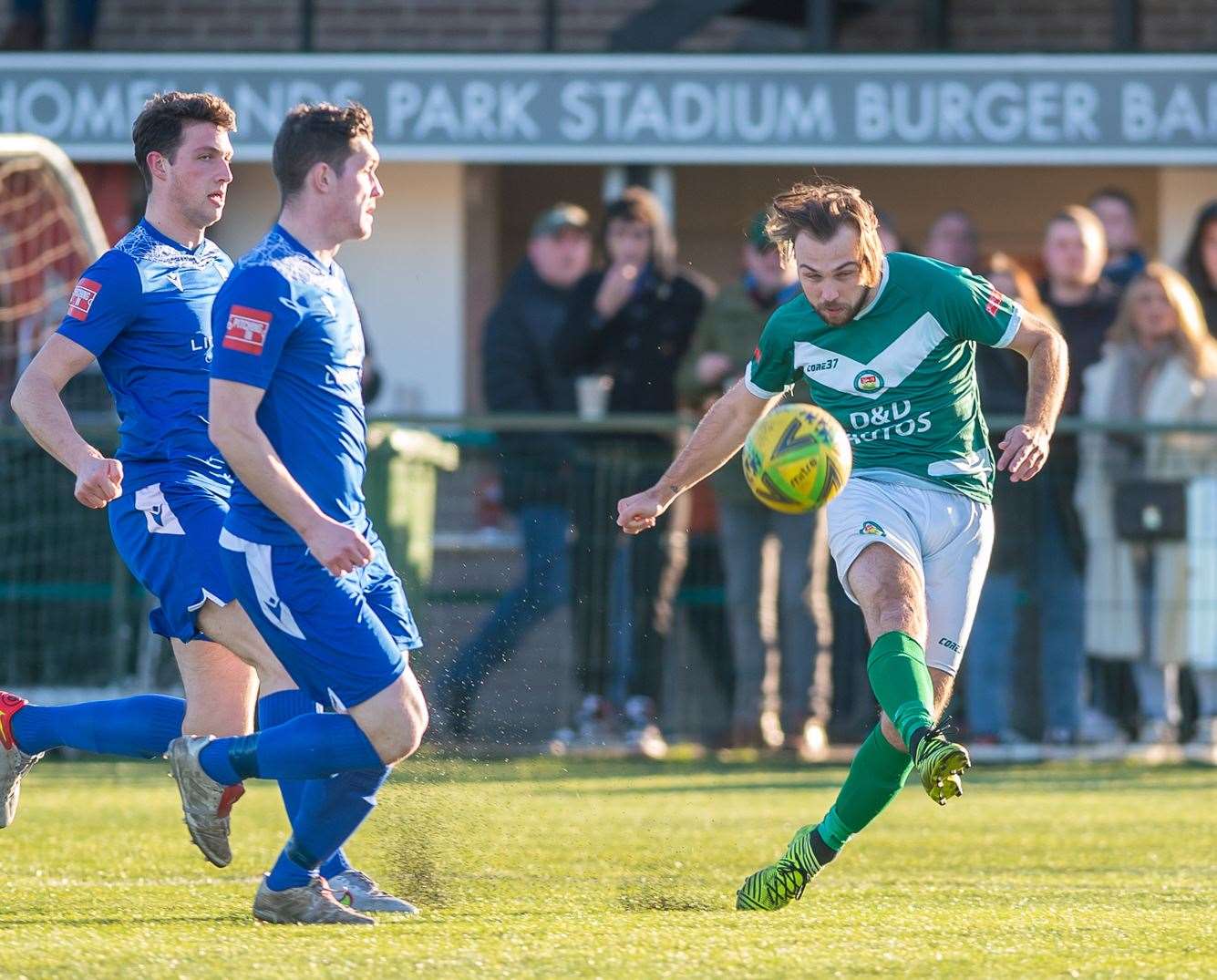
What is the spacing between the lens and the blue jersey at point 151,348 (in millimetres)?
6430

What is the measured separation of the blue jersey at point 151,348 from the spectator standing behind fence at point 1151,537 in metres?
6.05

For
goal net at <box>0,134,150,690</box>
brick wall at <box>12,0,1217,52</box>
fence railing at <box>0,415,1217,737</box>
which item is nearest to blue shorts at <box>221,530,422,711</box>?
fence railing at <box>0,415,1217,737</box>

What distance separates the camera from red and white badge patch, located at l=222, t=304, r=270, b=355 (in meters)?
5.55

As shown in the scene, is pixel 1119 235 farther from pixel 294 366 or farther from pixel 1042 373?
pixel 294 366

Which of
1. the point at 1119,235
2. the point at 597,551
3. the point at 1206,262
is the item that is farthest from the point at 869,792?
the point at 1119,235

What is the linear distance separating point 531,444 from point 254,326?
584 centimetres

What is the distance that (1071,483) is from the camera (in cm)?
1145

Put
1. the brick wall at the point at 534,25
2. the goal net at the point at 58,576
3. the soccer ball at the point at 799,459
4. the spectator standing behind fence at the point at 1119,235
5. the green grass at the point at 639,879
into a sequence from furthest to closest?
the brick wall at the point at 534,25 < the spectator standing behind fence at the point at 1119,235 < the goal net at the point at 58,576 < the soccer ball at the point at 799,459 < the green grass at the point at 639,879

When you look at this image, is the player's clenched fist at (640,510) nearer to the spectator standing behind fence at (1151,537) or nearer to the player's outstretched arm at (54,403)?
the player's outstretched arm at (54,403)

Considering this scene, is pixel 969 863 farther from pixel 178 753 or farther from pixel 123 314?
pixel 123 314

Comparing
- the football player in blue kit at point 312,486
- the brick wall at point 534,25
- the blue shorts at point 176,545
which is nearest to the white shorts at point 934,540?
the football player in blue kit at point 312,486

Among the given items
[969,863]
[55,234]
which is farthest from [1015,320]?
[55,234]

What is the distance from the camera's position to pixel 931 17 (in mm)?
15016

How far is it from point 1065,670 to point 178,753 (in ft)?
20.7
